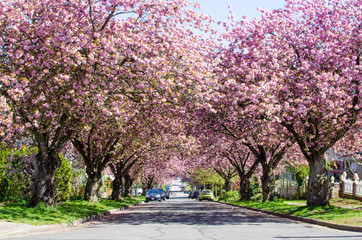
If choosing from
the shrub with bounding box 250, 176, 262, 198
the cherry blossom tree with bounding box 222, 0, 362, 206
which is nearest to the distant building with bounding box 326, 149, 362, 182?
the shrub with bounding box 250, 176, 262, 198

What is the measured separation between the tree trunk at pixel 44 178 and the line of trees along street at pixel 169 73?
0.15ft

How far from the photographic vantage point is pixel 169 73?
14.9m

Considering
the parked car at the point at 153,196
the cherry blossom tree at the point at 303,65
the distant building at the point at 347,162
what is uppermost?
the cherry blossom tree at the point at 303,65

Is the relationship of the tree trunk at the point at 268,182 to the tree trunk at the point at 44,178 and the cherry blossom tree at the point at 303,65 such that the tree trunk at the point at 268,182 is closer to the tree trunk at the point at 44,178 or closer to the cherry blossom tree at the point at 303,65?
the cherry blossom tree at the point at 303,65

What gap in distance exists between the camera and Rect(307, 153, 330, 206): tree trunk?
69.8 ft

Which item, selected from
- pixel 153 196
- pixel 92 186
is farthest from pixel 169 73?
pixel 153 196

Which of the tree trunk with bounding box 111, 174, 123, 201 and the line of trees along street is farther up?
the line of trees along street

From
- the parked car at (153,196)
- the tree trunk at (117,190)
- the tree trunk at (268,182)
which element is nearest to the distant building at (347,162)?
the tree trunk at (268,182)

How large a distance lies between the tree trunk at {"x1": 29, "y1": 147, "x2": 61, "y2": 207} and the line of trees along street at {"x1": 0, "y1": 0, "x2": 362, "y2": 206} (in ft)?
0.15

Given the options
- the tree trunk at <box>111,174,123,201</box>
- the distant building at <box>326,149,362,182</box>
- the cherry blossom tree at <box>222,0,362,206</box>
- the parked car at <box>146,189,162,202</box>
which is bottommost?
the parked car at <box>146,189,162,202</box>

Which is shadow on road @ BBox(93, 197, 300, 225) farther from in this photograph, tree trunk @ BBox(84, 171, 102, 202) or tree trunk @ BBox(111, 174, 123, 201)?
tree trunk @ BBox(111, 174, 123, 201)

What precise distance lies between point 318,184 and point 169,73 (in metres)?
10.9

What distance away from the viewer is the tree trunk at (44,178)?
18595 mm

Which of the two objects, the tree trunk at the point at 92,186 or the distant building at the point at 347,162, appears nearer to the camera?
the tree trunk at the point at 92,186
